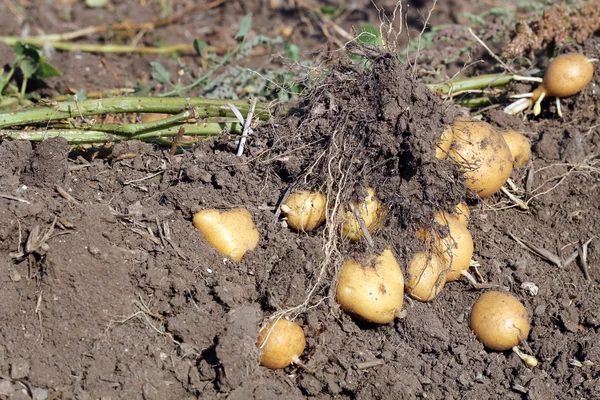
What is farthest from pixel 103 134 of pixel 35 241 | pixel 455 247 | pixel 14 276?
pixel 455 247

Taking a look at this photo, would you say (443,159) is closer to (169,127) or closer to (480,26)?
(169,127)

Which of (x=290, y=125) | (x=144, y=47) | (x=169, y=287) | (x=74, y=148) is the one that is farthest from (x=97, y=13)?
(x=169, y=287)

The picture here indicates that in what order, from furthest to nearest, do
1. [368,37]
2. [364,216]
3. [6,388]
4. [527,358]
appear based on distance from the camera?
1. [368,37]
2. [364,216]
3. [527,358]
4. [6,388]

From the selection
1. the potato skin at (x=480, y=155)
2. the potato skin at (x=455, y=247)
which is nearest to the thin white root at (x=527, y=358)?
the potato skin at (x=455, y=247)

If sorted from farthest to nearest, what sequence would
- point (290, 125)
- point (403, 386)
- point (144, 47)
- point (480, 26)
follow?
point (144, 47), point (480, 26), point (290, 125), point (403, 386)

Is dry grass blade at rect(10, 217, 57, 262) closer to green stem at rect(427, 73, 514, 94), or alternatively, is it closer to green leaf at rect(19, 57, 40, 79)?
green leaf at rect(19, 57, 40, 79)

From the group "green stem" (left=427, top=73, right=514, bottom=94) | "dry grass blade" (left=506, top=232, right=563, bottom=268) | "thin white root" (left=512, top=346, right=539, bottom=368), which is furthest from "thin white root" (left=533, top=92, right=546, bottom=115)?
"thin white root" (left=512, top=346, right=539, bottom=368)

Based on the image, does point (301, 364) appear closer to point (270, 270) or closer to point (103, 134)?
point (270, 270)
